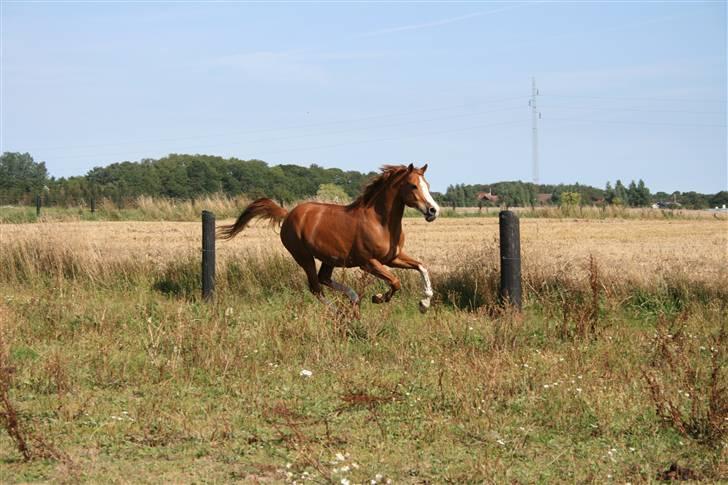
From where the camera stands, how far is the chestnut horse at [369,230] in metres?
12.4

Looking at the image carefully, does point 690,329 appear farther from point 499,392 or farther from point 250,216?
point 250,216

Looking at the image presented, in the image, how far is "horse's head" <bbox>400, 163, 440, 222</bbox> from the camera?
12.2m

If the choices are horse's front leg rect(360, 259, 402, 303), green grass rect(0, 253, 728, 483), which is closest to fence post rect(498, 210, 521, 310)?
green grass rect(0, 253, 728, 483)

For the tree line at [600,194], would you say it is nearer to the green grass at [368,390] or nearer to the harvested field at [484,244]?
the harvested field at [484,244]

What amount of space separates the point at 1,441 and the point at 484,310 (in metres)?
6.31

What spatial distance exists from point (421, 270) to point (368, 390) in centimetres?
435

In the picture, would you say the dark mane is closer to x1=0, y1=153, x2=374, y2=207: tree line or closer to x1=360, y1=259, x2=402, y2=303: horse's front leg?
x1=360, y1=259, x2=402, y2=303: horse's front leg

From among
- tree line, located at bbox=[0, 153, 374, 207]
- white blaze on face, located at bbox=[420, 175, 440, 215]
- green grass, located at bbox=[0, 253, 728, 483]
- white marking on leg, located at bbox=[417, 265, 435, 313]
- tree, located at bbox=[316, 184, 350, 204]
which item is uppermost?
tree line, located at bbox=[0, 153, 374, 207]

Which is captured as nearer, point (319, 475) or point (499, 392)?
point (319, 475)

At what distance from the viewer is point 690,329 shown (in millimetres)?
11062

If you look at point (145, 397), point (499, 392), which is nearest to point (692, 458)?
point (499, 392)

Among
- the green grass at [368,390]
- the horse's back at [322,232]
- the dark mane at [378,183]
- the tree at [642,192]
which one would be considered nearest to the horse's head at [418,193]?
the dark mane at [378,183]

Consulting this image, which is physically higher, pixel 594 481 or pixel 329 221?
pixel 329 221

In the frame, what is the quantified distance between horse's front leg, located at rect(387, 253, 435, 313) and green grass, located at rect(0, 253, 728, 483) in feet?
0.79
